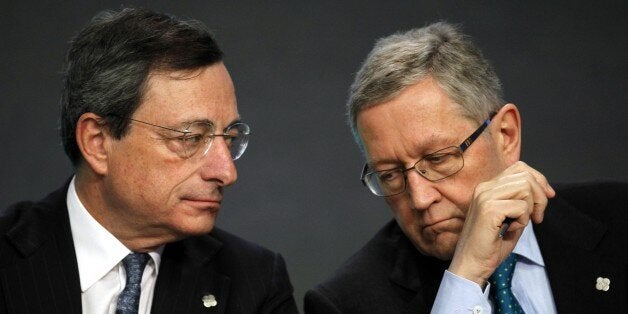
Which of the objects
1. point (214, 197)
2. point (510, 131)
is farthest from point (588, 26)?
point (214, 197)

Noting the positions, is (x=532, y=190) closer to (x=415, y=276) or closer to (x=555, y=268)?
(x=555, y=268)

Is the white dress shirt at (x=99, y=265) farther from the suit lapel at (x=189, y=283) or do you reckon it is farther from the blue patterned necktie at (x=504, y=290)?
the blue patterned necktie at (x=504, y=290)

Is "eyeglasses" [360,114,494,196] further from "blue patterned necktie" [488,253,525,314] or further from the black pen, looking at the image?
"blue patterned necktie" [488,253,525,314]

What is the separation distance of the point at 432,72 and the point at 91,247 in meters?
1.23

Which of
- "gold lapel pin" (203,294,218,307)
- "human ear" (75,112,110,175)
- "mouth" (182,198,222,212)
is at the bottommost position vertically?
"gold lapel pin" (203,294,218,307)

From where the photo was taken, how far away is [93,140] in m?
3.34

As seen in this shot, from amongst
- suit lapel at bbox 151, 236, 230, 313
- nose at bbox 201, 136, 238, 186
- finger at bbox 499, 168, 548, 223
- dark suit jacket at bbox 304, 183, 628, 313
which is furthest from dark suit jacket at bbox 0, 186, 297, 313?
finger at bbox 499, 168, 548, 223

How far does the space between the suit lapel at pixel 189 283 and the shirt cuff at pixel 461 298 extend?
74 cm

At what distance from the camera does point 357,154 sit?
15.6 feet

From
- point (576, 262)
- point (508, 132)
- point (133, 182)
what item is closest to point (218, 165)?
point (133, 182)

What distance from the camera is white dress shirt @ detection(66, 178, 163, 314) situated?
10.7 feet

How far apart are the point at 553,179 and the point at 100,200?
7.62ft

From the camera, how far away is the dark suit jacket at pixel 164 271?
3.19 meters

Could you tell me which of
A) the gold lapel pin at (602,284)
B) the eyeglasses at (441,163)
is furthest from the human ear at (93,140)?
the gold lapel pin at (602,284)
